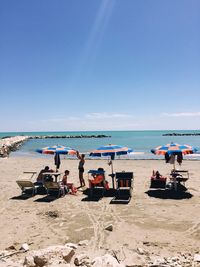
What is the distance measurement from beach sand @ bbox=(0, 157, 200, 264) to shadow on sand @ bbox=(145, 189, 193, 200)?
0.09 m

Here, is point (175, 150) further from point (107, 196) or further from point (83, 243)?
point (83, 243)

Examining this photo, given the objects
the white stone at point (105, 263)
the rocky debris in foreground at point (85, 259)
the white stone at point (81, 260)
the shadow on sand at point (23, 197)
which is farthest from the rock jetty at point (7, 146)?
the white stone at point (105, 263)

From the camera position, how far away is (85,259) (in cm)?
581

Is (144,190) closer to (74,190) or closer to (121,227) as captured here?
(74,190)

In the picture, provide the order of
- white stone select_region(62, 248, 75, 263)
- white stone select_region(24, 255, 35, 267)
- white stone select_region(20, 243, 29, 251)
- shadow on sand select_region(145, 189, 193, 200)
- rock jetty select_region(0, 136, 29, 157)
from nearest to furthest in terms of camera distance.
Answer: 1. white stone select_region(24, 255, 35, 267)
2. white stone select_region(62, 248, 75, 263)
3. white stone select_region(20, 243, 29, 251)
4. shadow on sand select_region(145, 189, 193, 200)
5. rock jetty select_region(0, 136, 29, 157)

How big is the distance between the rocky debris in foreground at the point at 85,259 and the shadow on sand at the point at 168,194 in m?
5.55

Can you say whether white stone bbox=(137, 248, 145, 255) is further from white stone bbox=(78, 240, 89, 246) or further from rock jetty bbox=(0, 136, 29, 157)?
rock jetty bbox=(0, 136, 29, 157)

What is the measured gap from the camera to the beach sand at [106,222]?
706cm

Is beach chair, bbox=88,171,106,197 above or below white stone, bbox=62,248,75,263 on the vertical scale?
above

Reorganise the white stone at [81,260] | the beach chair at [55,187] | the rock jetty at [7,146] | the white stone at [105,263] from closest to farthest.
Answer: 1. the white stone at [105,263]
2. the white stone at [81,260]
3. the beach chair at [55,187]
4. the rock jetty at [7,146]

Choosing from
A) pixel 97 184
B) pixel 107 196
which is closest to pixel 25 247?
pixel 107 196

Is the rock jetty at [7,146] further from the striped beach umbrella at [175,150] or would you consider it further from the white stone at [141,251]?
the white stone at [141,251]

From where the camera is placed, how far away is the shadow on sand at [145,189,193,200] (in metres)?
11.8

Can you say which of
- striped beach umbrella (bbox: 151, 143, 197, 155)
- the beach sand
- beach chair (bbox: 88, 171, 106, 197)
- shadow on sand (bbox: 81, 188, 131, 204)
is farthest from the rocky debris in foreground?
striped beach umbrella (bbox: 151, 143, 197, 155)
